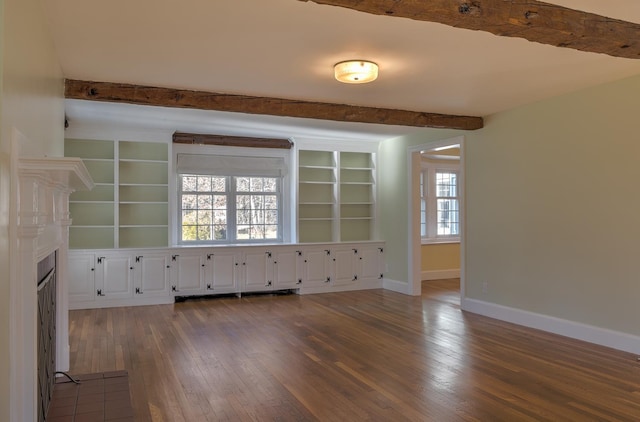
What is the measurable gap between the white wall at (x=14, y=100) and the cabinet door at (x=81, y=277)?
3901 millimetres

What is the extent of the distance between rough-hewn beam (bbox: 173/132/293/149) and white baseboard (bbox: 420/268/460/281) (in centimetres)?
345

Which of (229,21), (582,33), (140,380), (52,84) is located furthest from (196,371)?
(582,33)

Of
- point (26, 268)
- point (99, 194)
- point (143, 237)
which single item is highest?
point (99, 194)

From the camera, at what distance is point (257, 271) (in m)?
7.13

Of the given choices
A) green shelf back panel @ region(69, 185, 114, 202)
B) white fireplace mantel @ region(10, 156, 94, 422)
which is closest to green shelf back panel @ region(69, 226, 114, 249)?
green shelf back panel @ region(69, 185, 114, 202)

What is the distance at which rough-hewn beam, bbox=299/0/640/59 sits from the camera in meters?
2.10

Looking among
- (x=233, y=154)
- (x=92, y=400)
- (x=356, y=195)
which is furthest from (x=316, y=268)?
(x=92, y=400)

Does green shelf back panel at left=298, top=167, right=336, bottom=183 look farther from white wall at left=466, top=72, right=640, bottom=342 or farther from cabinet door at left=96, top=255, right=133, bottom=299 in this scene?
cabinet door at left=96, top=255, right=133, bottom=299

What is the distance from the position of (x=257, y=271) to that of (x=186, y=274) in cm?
105

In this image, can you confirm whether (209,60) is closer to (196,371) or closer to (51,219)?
(51,219)

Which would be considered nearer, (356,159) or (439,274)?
(356,159)

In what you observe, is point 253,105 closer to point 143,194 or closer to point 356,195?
point 143,194

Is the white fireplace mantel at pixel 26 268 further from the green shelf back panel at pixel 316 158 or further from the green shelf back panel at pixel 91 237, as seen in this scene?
the green shelf back panel at pixel 316 158

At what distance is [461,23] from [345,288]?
5.81m
